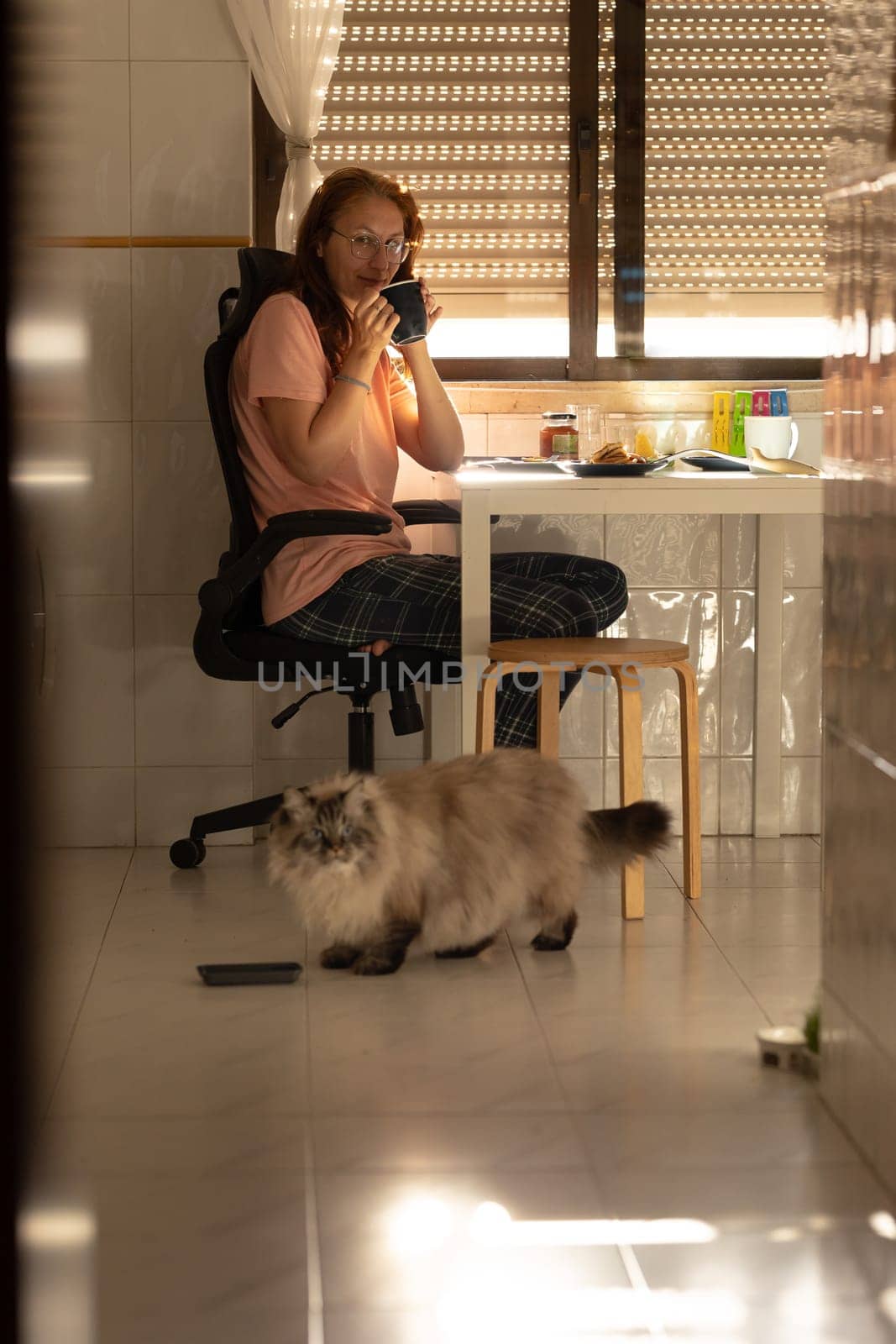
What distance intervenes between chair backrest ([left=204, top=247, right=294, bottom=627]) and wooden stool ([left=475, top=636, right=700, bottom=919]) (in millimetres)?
540

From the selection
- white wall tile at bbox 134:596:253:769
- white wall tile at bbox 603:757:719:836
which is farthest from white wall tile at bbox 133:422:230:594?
white wall tile at bbox 603:757:719:836

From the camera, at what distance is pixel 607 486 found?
2.68 metres

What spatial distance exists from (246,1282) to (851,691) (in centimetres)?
94

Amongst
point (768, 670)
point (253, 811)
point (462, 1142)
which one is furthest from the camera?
point (768, 670)

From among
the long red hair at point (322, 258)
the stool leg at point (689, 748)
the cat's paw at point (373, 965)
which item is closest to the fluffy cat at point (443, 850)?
the cat's paw at point (373, 965)

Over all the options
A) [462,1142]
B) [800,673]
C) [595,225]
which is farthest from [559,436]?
[462,1142]

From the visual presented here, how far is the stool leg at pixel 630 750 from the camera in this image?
2.69 m

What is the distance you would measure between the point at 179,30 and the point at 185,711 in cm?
154

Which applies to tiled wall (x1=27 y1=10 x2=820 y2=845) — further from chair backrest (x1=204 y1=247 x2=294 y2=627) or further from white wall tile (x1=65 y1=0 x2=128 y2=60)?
chair backrest (x1=204 y1=247 x2=294 y2=627)

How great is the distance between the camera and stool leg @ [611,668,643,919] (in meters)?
2.69

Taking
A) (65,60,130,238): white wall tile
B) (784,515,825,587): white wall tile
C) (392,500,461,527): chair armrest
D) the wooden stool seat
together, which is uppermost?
(65,60,130,238): white wall tile

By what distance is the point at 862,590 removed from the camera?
163 centimetres

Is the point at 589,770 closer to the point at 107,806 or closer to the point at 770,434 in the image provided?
the point at 770,434

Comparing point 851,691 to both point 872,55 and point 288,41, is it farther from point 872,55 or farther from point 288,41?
point 288,41
